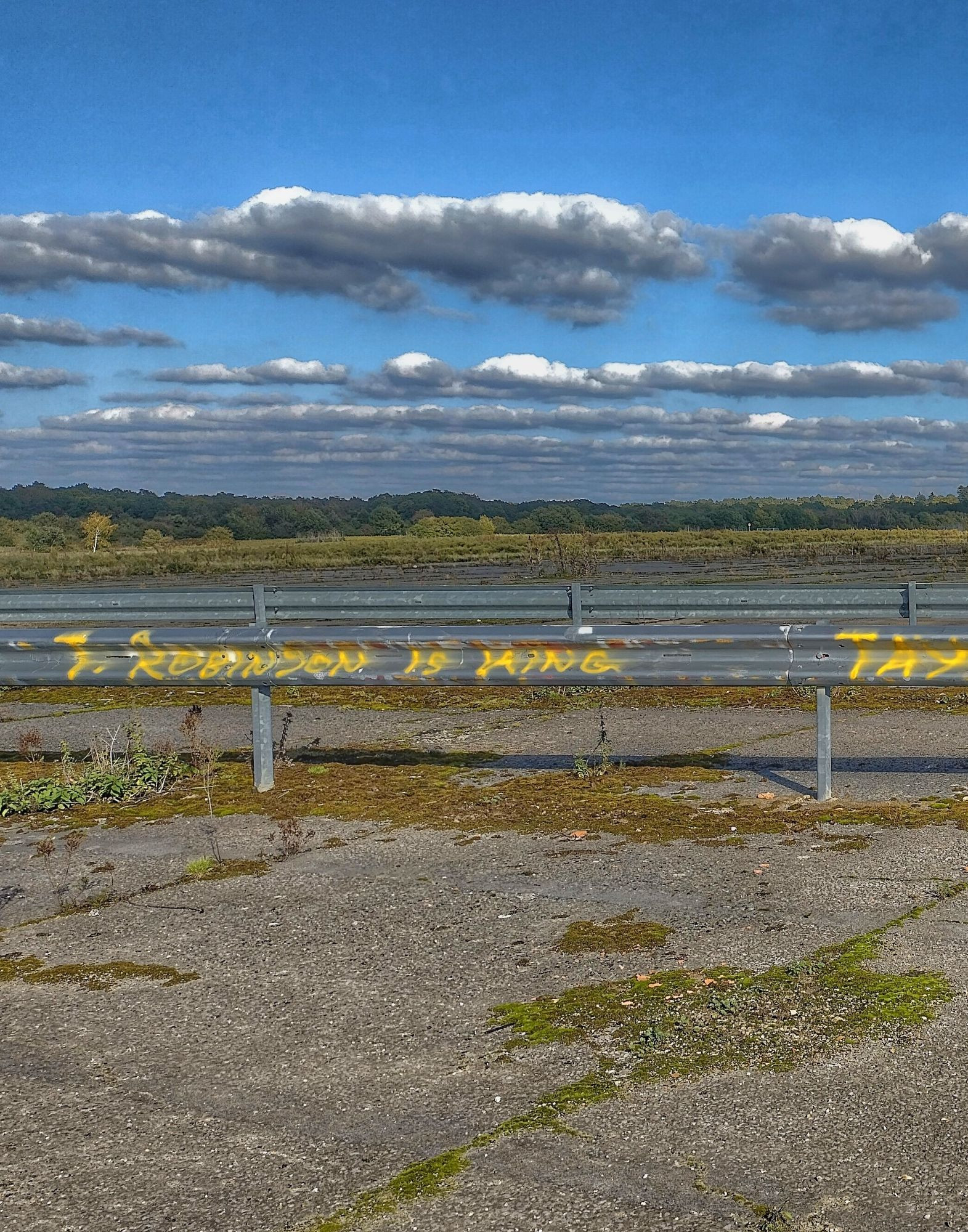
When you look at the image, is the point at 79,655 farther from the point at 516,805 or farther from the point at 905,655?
the point at 905,655

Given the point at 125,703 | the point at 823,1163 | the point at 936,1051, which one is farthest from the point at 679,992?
the point at 125,703

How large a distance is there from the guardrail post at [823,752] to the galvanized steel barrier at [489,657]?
0.4 inches

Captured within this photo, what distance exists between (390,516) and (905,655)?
123 m

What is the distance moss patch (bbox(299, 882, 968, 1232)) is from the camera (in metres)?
3.36

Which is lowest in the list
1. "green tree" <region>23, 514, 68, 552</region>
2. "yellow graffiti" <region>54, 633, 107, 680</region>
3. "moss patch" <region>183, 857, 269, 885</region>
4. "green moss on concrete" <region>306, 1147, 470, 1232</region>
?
"moss patch" <region>183, 857, 269, 885</region>

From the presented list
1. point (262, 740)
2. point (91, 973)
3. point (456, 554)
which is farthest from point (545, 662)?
point (456, 554)

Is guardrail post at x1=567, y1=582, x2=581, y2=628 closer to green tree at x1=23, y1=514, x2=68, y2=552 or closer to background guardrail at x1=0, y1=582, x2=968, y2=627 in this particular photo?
background guardrail at x1=0, y1=582, x2=968, y2=627

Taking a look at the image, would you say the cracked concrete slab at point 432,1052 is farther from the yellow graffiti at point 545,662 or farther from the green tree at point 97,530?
the green tree at point 97,530

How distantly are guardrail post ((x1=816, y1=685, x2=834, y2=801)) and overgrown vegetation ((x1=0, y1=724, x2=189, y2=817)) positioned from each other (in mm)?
4068

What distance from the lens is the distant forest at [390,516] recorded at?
116188 millimetres

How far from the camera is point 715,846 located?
5957 mm

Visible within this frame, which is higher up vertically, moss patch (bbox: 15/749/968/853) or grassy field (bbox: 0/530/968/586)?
grassy field (bbox: 0/530/968/586)

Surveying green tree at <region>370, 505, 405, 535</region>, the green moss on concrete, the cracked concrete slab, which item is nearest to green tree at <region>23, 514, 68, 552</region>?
green tree at <region>370, 505, 405, 535</region>

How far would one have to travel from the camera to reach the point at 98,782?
7539mm
